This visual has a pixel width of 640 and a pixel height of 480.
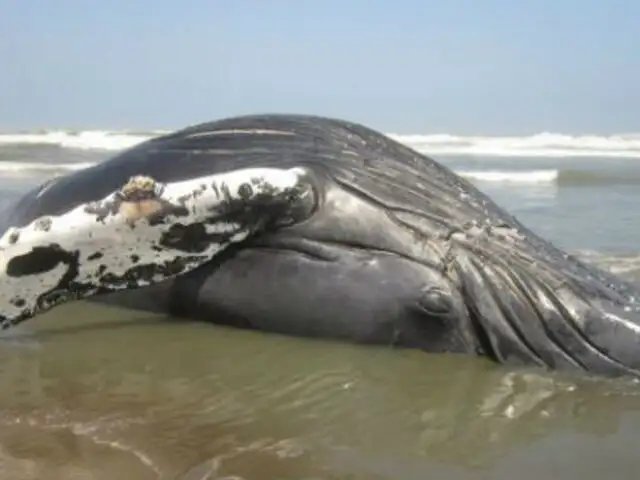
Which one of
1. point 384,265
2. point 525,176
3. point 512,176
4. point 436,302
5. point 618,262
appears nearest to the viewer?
point 436,302

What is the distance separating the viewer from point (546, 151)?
37531mm

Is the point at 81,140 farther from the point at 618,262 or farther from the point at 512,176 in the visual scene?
the point at 618,262

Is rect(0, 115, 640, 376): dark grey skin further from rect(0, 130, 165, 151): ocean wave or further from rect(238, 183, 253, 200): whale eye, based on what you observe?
rect(0, 130, 165, 151): ocean wave

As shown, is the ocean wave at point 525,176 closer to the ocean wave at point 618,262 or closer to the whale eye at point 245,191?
the ocean wave at point 618,262

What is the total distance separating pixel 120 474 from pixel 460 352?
199cm

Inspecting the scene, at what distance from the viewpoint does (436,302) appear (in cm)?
430

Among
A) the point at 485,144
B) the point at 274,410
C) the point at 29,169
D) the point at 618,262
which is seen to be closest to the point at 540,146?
the point at 485,144

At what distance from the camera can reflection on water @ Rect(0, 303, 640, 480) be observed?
116 inches

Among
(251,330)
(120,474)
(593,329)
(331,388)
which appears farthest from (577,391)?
(120,474)

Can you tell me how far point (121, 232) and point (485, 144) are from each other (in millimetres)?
39254

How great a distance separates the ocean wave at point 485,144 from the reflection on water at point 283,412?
30545 millimetres

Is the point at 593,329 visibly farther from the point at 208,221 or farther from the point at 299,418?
the point at 208,221

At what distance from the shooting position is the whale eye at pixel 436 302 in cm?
429

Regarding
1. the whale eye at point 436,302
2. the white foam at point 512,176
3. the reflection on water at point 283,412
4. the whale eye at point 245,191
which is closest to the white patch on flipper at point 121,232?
the whale eye at point 245,191
